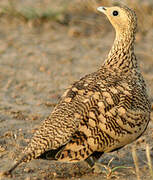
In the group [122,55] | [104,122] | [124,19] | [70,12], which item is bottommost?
[104,122]

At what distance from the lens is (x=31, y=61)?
8555 millimetres

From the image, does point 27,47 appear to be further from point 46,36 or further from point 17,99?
point 17,99

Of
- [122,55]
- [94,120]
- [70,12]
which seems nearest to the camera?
[94,120]

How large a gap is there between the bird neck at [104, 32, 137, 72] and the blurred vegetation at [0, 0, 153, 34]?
3.99 meters

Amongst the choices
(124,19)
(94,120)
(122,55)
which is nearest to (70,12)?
(124,19)

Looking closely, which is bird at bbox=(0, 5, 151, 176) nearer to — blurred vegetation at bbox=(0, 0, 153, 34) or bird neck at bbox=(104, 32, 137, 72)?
bird neck at bbox=(104, 32, 137, 72)

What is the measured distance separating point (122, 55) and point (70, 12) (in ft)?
16.5

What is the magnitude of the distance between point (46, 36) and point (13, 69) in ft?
5.17

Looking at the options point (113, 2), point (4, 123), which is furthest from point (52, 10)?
point (4, 123)

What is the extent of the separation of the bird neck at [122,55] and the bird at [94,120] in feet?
0.50

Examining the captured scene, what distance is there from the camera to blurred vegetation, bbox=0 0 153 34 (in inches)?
374

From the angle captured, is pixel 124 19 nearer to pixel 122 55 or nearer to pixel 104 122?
pixel 122 55

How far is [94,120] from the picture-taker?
456 centimetres

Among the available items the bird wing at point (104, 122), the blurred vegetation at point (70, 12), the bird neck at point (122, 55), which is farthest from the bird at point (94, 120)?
the blurred vegetation at point (70, 12)
